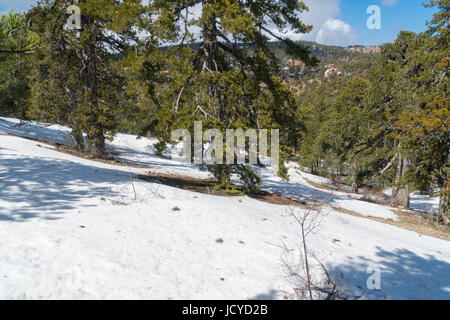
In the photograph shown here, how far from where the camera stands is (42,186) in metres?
5.46

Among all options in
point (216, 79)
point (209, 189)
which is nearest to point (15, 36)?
point (216, 79)

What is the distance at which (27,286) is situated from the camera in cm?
262

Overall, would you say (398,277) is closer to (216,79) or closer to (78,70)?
(216,79)

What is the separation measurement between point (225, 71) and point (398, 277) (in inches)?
281

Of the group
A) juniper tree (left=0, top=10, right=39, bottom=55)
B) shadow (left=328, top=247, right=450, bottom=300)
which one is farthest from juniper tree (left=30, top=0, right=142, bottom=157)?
shadow (left=328, top=247, right=450, bottom=300)

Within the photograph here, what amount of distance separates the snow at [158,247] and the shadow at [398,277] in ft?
0.08

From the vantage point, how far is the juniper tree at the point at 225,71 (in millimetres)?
7371

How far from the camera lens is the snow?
2.97 metres

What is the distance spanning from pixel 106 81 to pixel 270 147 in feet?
30.8

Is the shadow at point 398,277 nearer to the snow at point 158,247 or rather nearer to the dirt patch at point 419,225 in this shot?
the snow at point 158,247

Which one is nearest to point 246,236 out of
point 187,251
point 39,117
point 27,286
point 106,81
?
point 187,251

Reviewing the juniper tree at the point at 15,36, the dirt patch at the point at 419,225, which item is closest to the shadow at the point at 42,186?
the juniper tree at the point at 15,36

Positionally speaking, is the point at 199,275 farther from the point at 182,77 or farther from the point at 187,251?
the point at 182,77

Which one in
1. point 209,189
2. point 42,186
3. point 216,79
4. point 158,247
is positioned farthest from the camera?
point 209,189
